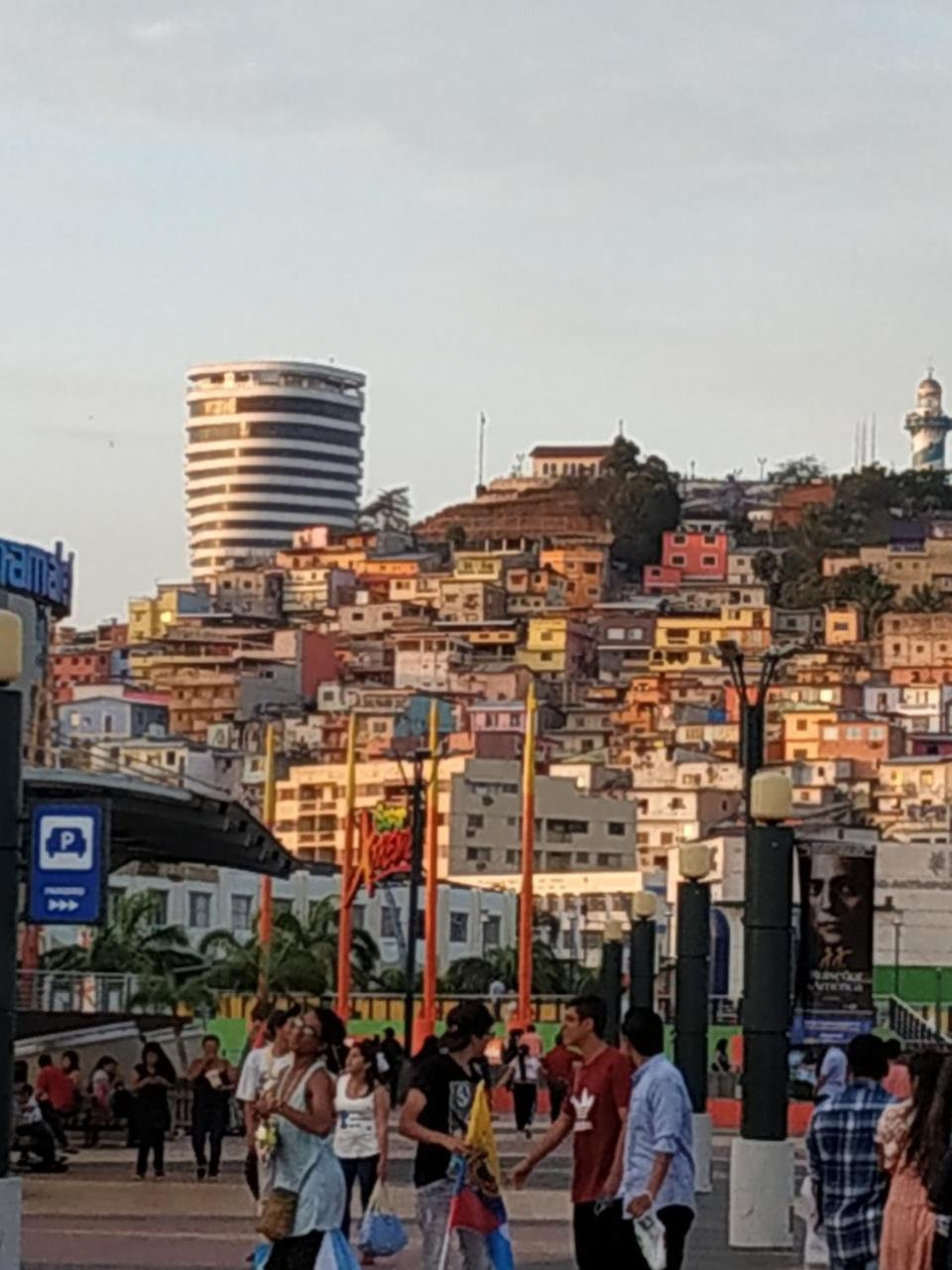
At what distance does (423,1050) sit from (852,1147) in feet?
11.8

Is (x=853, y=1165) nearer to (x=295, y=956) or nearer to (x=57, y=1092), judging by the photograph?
(x=57, y=1092)

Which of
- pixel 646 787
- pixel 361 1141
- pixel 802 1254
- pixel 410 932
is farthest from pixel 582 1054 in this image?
pixel 646 787

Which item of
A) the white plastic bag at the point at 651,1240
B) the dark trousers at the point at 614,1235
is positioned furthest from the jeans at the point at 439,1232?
the white plastic bag at the point at 651,1240

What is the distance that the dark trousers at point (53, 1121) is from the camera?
104ft

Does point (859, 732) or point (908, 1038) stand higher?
point (859, 732)

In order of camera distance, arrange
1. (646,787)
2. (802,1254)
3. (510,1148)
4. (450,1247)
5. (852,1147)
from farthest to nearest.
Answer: (646,787) < (510,1148) < (802,1254) < (450,1247) < (852,1147)

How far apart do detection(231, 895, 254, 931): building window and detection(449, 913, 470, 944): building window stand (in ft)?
25.5

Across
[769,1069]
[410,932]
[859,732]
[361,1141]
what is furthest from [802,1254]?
[859,732]

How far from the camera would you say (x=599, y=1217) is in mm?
14289

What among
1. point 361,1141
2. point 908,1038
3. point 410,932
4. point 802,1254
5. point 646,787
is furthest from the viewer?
point 646,787

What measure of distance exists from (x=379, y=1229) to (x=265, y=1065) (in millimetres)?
1536

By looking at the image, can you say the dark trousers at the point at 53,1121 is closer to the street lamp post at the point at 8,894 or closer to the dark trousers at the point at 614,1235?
the street lamp post at the point at 8,894

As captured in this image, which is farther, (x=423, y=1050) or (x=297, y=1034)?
(x=423, y=1050)

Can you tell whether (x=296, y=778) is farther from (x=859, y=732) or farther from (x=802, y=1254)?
(x=802, y=1254)
